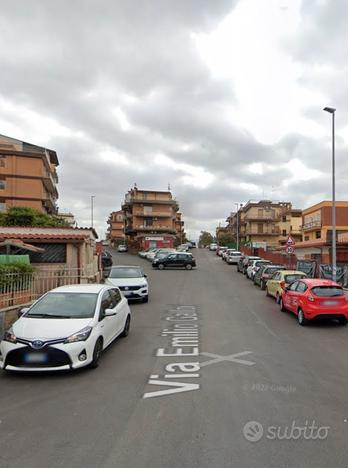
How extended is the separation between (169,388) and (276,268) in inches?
693

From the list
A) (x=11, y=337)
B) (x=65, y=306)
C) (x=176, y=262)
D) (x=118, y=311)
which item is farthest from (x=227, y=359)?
(x=176, y=262)

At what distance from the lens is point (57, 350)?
618cm

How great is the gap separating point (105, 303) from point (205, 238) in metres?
129

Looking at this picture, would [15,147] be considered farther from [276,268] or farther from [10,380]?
[10,380]

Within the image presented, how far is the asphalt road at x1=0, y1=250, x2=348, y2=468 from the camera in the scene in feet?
12.4

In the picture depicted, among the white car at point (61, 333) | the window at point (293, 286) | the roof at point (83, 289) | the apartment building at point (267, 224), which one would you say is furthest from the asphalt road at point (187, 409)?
the apartment building at point (267, 224)

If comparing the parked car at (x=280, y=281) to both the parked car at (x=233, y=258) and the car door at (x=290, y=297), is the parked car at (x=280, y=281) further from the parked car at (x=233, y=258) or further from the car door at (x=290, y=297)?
the parked car at (x=233, y=258)

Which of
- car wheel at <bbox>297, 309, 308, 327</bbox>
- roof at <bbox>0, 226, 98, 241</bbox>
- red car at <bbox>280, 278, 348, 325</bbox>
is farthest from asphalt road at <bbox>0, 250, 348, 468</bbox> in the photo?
roof at <bbox>0, 226, 98, 241</bbox>

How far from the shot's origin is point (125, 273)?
16.9m

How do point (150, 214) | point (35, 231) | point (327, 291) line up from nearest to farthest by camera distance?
1. point (327, 291)
2. point (35, 231)
3. point (150, 214)

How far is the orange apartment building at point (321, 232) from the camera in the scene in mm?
25575

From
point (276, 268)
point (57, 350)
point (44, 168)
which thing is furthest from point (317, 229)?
point (57, 350)

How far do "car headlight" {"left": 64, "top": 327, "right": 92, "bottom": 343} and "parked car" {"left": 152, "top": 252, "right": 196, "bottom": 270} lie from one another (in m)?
29.1

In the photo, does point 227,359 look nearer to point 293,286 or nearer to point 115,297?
point 115,297
